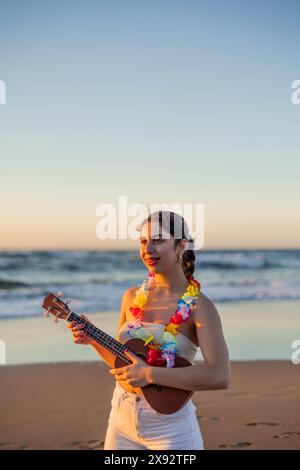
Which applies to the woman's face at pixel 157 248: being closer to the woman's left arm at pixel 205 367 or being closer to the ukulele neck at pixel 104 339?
the woman's left arm at pixel 205 367

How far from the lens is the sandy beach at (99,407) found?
5.23m

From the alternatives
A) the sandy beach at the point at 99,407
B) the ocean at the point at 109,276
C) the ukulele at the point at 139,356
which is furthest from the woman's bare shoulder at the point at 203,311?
the ocean at the point at 109,276

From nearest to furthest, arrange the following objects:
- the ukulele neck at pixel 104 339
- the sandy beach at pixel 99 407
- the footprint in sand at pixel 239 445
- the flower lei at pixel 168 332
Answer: the flower lei at pixel 168 332 < the ukulele neck at pixel 104 339 < the footprint in sand at pixel 239 445 < the sandy beach at pixel 99 407

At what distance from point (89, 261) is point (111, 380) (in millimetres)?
18080

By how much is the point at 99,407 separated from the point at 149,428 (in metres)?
3.43

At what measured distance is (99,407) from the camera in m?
6.10

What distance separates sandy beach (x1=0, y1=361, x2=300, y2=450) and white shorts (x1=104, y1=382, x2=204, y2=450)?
2363 millimetres

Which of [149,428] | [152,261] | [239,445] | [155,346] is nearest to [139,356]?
[155,346]

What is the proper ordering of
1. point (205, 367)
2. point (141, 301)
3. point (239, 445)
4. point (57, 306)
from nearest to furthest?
1. point (205, 367)
2. point (141, 301)
3. point (57, 306)
4. point (239, 445)

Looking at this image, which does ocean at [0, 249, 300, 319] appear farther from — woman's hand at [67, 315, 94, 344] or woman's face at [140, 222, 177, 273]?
woman's face at [140, 222, 177, 273]

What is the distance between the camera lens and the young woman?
8.96 ft

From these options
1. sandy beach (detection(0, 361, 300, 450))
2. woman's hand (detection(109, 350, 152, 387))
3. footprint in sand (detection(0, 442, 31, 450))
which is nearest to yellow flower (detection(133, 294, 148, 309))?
woman's hand (detection(109, 350, 152, 387))

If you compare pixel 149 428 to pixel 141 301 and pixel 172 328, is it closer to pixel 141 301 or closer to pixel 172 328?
pixel 172 328
